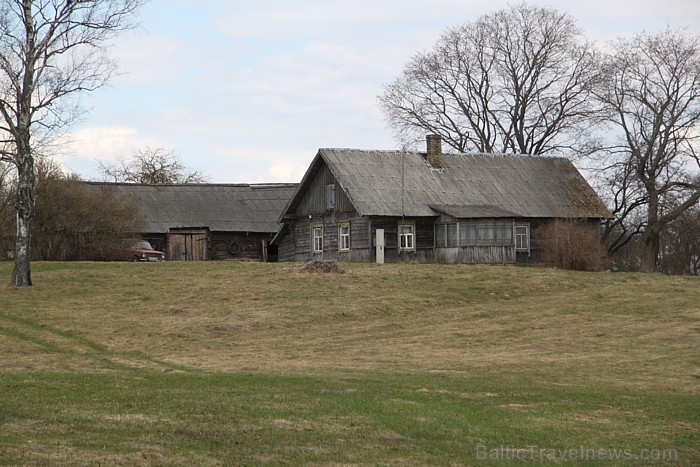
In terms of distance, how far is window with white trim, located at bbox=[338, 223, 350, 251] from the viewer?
5000 centimetres

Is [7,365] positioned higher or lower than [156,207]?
lower

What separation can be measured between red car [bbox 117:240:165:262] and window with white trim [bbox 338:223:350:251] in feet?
31.9

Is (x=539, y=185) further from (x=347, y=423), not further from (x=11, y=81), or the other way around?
(x=347, y=423)

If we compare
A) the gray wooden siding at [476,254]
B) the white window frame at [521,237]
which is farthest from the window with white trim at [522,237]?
the gray wooden siding at [476,254]

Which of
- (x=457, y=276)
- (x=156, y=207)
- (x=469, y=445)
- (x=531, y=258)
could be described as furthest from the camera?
(x=156, y=207)

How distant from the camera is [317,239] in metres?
52.8

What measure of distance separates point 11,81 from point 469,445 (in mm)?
26681

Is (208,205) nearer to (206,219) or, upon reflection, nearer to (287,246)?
(206,219)

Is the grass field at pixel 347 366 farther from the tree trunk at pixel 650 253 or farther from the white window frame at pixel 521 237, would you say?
the tree trunk at pixel 650 253

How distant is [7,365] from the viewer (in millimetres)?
22016

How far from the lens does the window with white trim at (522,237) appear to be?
167 ft

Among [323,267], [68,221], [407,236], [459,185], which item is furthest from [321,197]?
[323,267]

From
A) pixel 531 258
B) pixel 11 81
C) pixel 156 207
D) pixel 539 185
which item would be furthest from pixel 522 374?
pixel 156 207

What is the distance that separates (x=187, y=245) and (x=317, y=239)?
31.5 feet
